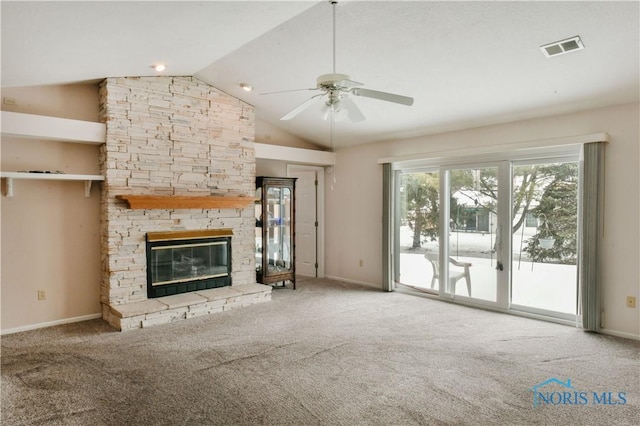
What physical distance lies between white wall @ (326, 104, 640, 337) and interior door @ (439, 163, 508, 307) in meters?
0.46

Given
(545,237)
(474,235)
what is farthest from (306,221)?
(545,237)

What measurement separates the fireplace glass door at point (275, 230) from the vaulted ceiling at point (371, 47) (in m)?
1.68

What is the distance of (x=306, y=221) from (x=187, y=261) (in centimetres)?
267

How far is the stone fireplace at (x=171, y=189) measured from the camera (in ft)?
14.9

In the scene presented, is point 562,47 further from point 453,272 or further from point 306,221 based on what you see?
point 306,221

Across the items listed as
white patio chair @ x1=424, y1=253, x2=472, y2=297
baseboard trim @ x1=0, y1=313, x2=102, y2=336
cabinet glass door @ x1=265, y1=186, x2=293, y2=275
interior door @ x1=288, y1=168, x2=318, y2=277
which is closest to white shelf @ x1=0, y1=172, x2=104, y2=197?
baseboard trim @ x1=0, y1=313, x2=102, y2=336

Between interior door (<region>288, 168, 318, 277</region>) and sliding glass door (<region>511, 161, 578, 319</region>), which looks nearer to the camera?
sliding glass door (<region>511, 161, 578, 319</region>)

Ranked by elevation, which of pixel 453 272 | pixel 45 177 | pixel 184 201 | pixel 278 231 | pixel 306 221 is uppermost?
pixel 45 177

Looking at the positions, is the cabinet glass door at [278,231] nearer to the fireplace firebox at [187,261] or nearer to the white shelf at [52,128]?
the fireplace firebox at [187,261]

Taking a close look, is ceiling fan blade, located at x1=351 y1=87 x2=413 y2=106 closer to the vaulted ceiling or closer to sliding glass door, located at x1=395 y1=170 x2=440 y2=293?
the vaulted ceiling

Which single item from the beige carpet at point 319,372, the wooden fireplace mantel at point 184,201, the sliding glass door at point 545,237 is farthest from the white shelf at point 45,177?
the sliding glass door at point 545,237

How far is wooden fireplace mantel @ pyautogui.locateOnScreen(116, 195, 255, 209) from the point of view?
4.55m

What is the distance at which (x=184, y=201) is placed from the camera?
16.1ft

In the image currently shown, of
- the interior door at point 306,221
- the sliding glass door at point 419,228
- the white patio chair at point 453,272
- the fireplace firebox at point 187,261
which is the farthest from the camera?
the interior door at point 306,221
